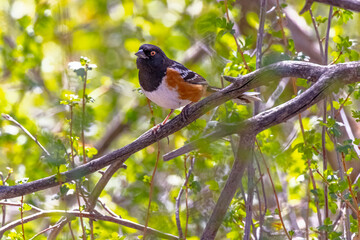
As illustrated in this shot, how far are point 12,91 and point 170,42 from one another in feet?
4.94

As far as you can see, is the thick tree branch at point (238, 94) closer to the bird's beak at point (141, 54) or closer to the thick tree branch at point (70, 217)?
the thick tree branch at point (70, 217)

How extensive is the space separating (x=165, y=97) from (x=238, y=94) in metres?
0.67

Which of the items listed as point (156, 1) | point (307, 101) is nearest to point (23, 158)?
point (156, 1)

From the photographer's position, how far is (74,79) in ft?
8.30

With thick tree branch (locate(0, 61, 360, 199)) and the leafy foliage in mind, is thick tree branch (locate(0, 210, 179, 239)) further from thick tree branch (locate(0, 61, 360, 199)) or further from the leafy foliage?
thick tree branch (locate(0, 61, 360, 199))

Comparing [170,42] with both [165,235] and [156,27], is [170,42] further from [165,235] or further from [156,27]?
[165,235]

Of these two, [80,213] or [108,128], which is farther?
[108,128]

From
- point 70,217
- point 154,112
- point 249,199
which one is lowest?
point 249,199

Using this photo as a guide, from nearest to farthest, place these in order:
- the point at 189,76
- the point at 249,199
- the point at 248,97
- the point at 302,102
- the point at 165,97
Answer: the point at 302,102 < the point at 249,199 < the point at 248,97 < the point at 165,97 < the point at 189,76

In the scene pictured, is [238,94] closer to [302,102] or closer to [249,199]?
[302,102]

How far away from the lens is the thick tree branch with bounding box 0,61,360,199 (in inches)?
71.8

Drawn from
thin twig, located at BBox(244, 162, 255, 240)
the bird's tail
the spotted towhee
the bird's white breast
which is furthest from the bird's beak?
thin twig, located at BBox(244, 162, 255, 240)

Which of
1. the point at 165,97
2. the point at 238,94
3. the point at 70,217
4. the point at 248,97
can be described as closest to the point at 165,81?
the point at 165,97

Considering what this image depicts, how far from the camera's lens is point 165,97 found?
2.50 metres
